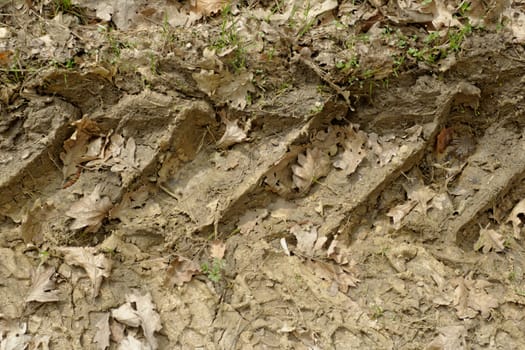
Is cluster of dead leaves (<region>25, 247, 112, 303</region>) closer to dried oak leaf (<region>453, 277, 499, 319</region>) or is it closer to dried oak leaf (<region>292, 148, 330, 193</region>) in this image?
dried oak leaf (<region>292, 148, 330, 193</region>)

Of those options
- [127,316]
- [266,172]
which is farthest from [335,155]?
[127,316]

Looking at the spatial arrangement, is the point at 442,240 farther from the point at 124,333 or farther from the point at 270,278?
the point at 124,333

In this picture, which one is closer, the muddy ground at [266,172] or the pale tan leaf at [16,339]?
the pale tan leaf at [16,339]

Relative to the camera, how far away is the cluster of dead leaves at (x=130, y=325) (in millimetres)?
2750

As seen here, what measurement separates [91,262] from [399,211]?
2.07m

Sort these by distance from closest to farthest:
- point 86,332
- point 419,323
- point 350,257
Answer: point 86,332 → point 419,323 → point 350,257

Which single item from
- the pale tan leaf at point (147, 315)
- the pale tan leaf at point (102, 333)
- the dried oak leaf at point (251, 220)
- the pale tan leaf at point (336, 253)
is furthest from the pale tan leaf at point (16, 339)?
the pale tan leaf at point (336, 253)

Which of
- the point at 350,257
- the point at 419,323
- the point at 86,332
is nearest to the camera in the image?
the point at 86,332

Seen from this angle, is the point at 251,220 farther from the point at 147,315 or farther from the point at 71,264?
the point at 71,264

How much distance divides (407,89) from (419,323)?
1.56 m

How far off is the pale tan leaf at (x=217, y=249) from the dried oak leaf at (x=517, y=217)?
2.03 metres

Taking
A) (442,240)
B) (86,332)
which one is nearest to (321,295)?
(442,240)

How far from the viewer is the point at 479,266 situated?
3.23 meters

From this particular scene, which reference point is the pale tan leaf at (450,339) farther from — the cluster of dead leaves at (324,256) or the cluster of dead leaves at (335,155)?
the cluster of dead leaves at (335,155)
